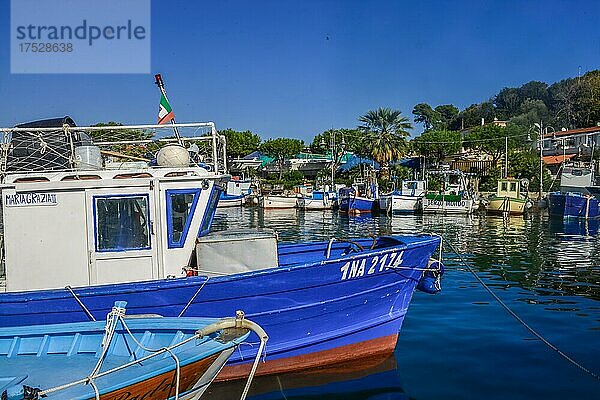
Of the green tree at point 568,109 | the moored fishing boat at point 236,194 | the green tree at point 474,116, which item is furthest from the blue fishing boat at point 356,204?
the green tree at point 474,116

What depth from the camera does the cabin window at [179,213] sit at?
850 centimetres

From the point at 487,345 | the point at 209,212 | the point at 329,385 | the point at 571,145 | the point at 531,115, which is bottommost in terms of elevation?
the point at 329,385

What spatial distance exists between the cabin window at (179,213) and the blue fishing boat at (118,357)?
66.4 inches

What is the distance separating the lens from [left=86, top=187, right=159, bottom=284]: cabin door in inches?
325

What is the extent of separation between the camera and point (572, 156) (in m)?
68.1

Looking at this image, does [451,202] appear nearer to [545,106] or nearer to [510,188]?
[510,188]

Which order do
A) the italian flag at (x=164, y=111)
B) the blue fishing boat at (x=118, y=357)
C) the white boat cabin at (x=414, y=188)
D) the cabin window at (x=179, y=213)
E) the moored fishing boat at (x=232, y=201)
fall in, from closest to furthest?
the blue fishing boat at (x=118, y=357)
the cabin window at (x=179, y=213)
the italian flag at (x=164, y=111)
the white boat cabin at (x=414, y=188)
the moored fishing boat at (x=232, y=201)

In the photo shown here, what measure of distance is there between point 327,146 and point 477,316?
6994 cm

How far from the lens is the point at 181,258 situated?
8.57 meters

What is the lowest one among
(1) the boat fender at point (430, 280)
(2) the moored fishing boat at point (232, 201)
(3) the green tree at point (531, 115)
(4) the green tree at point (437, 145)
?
(2) the moored fishing boat at point (232, 201)

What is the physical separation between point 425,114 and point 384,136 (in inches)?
2867

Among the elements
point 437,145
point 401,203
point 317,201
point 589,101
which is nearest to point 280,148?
point 437,145

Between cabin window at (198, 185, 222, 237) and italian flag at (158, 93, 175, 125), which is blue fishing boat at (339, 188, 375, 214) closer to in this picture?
italian flag at (158, 93, 175, 125)

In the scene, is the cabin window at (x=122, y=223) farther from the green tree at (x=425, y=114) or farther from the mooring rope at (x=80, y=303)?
the green tree at (x=425, y=114)
